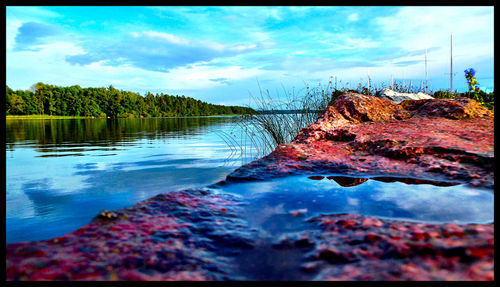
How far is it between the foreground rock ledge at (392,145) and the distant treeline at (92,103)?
7483 cm

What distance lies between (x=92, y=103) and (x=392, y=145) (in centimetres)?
9252

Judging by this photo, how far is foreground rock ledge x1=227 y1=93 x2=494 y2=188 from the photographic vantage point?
3.52m

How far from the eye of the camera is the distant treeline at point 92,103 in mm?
72125

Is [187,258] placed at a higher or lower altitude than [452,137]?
lower

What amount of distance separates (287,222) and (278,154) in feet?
7.07

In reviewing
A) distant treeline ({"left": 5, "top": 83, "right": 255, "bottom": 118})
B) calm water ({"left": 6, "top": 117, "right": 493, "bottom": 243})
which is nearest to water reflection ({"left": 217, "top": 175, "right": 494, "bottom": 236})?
calm water ({"left": 6, "top": 117, "right": 493, "bottom": 243})

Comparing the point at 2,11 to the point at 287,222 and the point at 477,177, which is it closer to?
the point at 287,222

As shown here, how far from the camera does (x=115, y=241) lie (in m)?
1.79

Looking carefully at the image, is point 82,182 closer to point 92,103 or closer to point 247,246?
point 247,246

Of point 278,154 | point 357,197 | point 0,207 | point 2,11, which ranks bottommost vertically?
point 0,207

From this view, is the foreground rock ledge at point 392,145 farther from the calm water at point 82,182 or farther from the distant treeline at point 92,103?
the distant treeline at point 92,103

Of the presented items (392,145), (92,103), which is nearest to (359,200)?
(392,145)

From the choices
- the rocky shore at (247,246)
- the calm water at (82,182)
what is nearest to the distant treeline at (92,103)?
the calm water at (82,182)
